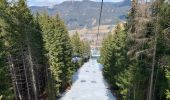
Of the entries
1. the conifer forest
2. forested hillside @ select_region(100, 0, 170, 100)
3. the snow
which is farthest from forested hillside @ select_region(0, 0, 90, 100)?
forested hillside @ select_region(100, 0, 170, 100)

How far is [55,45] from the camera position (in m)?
47.4

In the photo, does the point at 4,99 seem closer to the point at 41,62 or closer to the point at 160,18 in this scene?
the point at 160,18

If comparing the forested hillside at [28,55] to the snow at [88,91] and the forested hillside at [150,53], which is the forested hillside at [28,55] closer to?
the snow at [88,91]

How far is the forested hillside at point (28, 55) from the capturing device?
29.8m

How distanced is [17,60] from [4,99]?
1389 cm

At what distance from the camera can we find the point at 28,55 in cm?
3628

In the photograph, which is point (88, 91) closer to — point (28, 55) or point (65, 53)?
point (65, 53)

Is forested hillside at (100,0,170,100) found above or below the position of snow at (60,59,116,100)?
above

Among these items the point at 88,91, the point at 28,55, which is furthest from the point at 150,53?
the point at 88,91

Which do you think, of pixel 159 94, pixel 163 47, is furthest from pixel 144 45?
pixel 159 94

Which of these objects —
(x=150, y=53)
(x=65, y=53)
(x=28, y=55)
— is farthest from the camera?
(x=65, y=53)

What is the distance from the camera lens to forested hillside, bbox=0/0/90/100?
29.8 meters

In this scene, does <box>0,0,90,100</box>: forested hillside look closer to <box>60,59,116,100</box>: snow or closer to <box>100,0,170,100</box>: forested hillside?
<box>60,59,116,100</box>: snow

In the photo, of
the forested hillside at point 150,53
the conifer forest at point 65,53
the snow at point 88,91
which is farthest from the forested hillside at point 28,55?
the forested hillside at point 150,53
